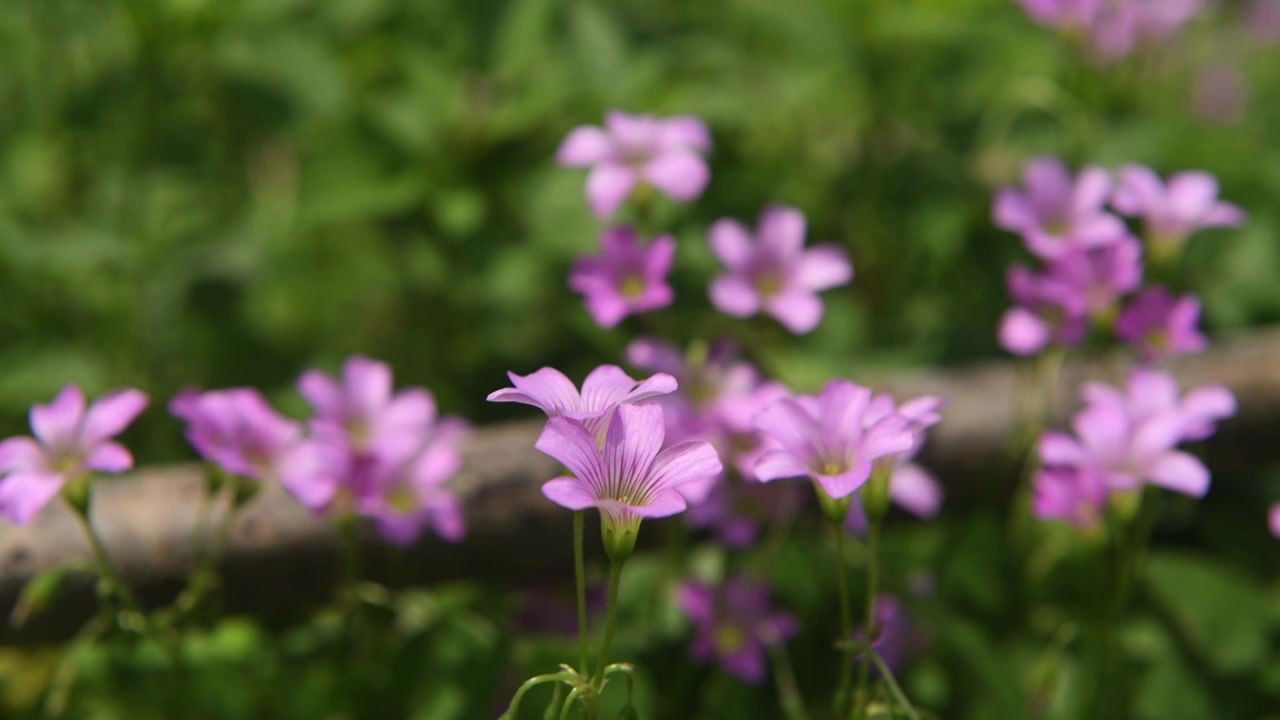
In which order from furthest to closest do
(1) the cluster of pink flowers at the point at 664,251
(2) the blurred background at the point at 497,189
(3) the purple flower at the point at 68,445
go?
(2) the blurred background at the point at 497,189 < (1) the cluster of pink flowers at the point at 664,251 < (3) the purple flower at the point at 68,445

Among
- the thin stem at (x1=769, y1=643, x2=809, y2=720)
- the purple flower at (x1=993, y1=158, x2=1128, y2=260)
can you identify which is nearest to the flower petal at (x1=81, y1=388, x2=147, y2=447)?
the thin stem at (x1=769, y1=643, x2=809, y2=720)

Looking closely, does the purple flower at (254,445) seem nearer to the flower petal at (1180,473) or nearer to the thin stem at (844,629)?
the thin stem at (844,629)

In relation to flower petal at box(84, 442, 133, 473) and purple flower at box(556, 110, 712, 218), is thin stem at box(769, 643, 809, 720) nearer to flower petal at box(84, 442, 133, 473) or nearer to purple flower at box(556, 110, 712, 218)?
purple flower at box(556, 110, 712, 218)

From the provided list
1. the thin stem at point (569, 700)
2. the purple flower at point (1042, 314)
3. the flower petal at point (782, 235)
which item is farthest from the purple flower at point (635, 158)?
the thin stem at point (569, 700)

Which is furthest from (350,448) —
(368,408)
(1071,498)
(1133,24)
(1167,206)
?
(1133,24)

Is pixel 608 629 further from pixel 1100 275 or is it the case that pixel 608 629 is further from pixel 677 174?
pixel 1100 275

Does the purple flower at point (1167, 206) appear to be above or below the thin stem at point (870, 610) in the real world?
above

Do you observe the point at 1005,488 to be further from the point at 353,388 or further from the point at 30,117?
the point at 30,117
